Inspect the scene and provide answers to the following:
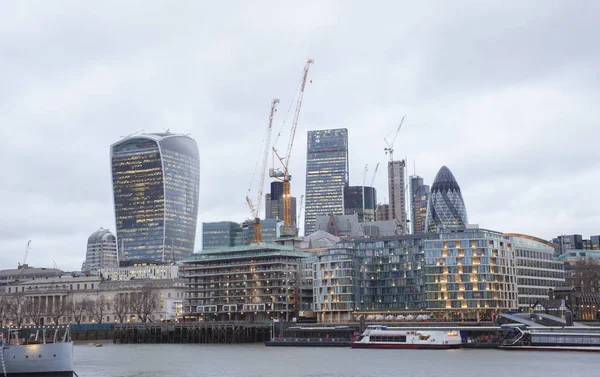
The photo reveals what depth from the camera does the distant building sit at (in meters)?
189

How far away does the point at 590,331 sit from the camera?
140 meters

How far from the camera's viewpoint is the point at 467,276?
191 m

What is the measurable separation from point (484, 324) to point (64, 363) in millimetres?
98767

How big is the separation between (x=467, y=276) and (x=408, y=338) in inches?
1729

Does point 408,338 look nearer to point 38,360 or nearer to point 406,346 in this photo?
point 406,346

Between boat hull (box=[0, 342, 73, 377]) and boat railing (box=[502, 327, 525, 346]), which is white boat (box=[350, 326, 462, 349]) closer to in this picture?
boat railing (box=[502, 327, 525, 346])

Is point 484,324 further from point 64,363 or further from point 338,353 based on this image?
point 64,363

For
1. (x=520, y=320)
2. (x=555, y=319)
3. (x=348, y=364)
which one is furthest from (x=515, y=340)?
(x=348, y=364)

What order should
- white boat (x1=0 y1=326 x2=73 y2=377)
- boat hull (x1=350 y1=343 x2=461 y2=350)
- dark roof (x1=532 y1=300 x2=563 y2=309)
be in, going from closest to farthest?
white boat (x1=0 y1=326 x2=73 y2=377) < boat hull (x1=350 y1=343 x2=461 y2=350) < dark roof (x1=532 y1=300 x2=563 y2=309)

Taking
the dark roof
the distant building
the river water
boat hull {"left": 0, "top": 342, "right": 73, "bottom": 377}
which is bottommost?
the river water

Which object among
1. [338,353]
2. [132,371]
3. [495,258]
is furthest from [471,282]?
[132,371]

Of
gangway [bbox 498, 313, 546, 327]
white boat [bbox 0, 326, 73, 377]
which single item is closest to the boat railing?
gangway [bbox 498, 313, 546, 327]

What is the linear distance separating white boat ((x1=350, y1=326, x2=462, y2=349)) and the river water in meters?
5.72

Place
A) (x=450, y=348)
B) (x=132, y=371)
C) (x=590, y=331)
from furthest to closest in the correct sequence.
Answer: (x=450, y=348) < (x=590, y=331) < (x=132, y=371)
